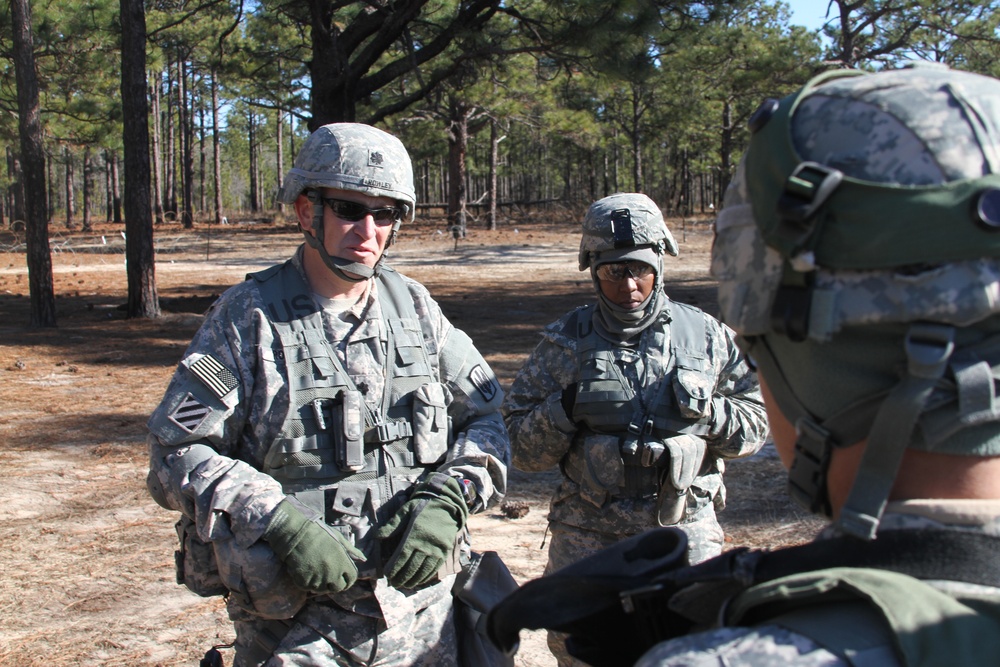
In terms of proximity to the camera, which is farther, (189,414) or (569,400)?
(569,400)

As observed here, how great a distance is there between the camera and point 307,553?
7.52 ft

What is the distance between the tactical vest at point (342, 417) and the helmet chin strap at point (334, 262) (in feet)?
0.37

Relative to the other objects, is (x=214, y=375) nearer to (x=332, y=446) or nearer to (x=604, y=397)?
(x=332, y=446)

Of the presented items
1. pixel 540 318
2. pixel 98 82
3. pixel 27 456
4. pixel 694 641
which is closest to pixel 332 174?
pixel 694 641

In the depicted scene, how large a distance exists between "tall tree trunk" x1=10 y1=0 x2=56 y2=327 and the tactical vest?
423 inches

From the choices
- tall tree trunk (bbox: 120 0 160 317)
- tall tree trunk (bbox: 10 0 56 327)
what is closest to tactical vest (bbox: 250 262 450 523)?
tall tree trunk (bbox: 120 0 160 317)

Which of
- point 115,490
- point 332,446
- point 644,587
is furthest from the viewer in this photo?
point 115,490

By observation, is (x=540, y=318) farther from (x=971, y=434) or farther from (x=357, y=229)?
(x=971, y=434)

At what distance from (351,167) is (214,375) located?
0.71 metres

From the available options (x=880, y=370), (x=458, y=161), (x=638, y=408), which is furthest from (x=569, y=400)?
(x=458, y=161)

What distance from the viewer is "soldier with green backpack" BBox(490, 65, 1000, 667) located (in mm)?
1031

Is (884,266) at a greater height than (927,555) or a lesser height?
greater

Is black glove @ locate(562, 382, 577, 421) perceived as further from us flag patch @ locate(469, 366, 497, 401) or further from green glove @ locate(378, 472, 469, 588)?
green glove @ locate(378, 472, 469, 588)

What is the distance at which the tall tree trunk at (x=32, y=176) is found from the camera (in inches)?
474
